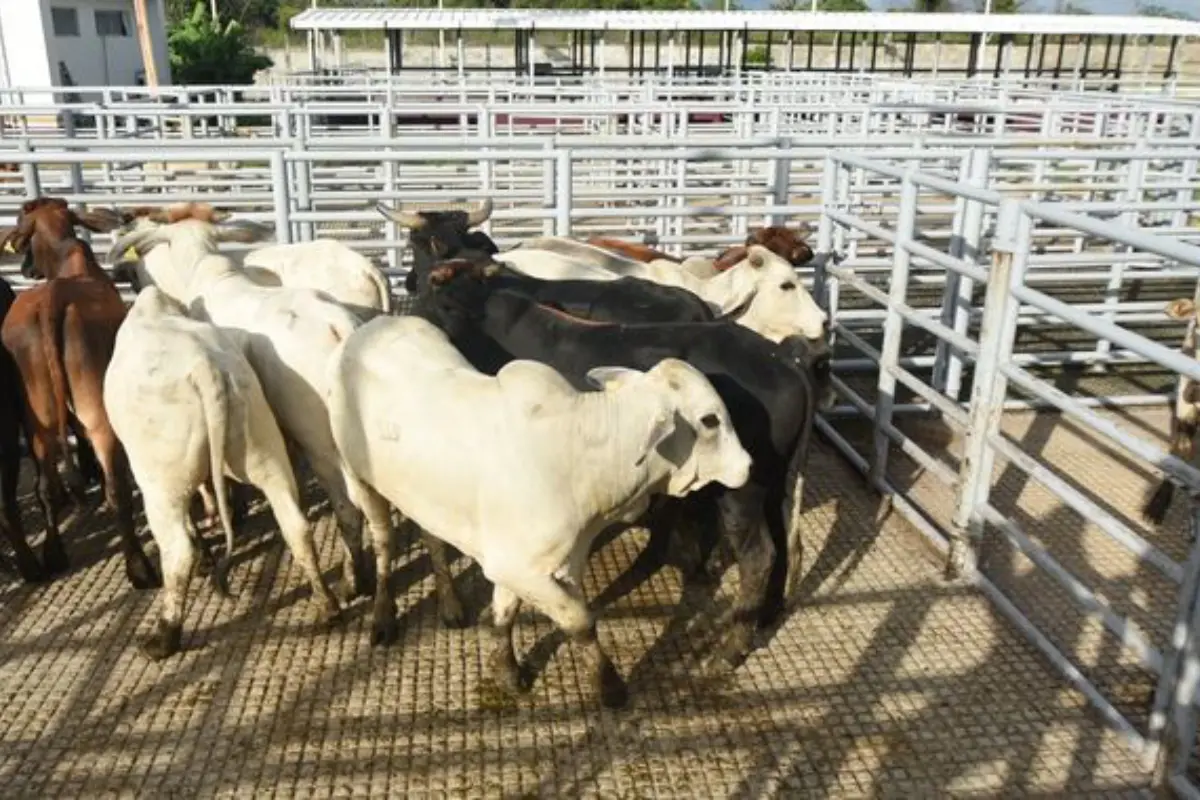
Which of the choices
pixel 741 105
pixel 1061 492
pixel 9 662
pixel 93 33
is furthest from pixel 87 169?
pixel 93 33

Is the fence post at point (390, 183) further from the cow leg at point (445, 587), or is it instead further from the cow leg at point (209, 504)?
the cow leg at point (445, 587)

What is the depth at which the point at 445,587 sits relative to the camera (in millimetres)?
4551

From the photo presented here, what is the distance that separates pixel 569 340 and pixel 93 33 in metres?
28.6

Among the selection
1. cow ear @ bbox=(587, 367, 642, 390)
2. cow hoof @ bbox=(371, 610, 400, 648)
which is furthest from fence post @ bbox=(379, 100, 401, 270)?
cow ear @ bbox=(587, 367, 642, 390)

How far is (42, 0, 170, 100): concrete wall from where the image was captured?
85.3ft

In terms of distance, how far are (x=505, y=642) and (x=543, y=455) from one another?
0.88 m

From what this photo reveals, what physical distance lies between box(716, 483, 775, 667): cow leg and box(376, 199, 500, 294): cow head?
7.63 ft

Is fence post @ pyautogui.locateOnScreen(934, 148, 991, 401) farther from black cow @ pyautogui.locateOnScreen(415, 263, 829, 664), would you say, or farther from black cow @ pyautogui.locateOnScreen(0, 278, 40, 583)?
black cow @ pyautogui.locateOnScreen(0, 278, 40, 583)

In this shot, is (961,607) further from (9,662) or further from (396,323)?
(9,662)

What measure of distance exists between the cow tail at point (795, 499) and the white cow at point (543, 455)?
Result: 65cm

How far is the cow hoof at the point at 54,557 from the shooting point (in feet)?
16.2

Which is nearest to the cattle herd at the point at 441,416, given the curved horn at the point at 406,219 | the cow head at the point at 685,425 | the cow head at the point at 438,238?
the cow head at the point at 685,425

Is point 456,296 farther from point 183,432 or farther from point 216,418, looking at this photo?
point 183,432

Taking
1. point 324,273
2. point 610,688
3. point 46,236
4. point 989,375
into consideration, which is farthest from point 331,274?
A: point 989,375
